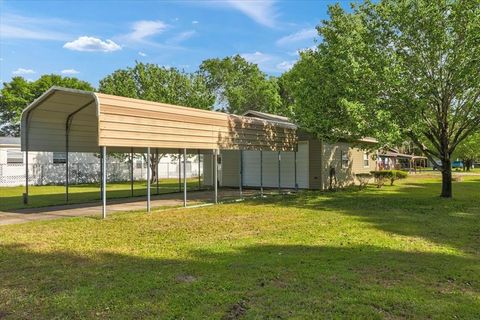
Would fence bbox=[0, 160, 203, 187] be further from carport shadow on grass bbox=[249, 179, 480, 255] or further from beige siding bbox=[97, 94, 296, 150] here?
carport shadow on grass bbox=[249, 179, 480, 255]

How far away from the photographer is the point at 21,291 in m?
4.97

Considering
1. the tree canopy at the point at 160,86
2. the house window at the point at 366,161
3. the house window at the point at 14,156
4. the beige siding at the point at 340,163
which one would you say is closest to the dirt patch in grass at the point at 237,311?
the beige siding at the point at 340,163

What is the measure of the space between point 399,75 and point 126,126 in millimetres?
9610

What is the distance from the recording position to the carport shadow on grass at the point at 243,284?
429 cm

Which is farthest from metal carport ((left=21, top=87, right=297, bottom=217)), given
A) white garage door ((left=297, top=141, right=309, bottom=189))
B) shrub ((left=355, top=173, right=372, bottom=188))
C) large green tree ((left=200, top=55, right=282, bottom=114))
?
large green tree ((left=200, top=55, right=282, bottom=114))

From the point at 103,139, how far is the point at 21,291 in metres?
5.86

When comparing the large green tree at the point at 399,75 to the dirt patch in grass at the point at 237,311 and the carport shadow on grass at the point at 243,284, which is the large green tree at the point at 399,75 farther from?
the dirt patch in grass at the point at 237,311

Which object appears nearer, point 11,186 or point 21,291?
point 21,291

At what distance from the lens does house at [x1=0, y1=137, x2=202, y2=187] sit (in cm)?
2821

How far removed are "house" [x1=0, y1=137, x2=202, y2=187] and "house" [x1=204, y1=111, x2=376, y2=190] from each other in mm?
2809

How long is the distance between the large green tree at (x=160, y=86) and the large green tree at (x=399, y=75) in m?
16.1

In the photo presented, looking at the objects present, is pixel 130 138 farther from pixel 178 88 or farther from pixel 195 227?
pixel 178 88

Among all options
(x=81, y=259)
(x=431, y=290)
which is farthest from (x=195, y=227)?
(x=431, y=290)

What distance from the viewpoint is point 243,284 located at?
511 cm
